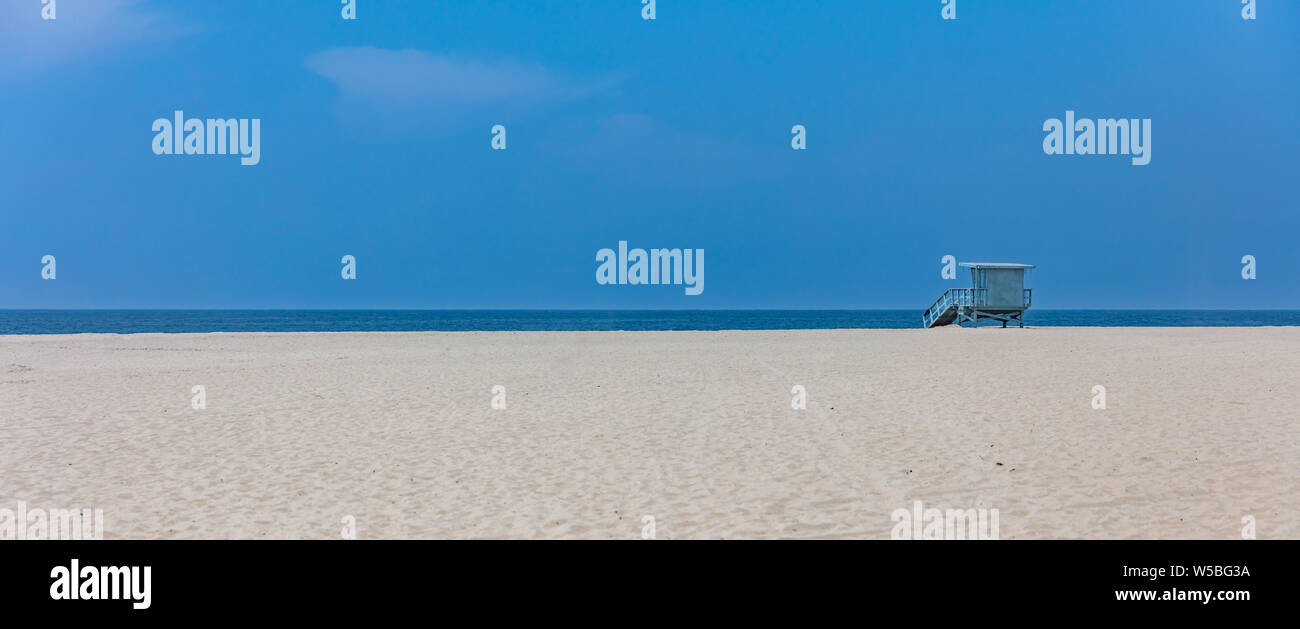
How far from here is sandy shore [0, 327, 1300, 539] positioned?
7.19 metres

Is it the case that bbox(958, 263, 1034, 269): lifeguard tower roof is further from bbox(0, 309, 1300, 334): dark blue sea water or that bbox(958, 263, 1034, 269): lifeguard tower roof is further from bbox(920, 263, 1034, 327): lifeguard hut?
bbox(0, 309, 1300, 334): dark blue sea water

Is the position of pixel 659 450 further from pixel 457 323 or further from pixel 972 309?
pixel 457 323

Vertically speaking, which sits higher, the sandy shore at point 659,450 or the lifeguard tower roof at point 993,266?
the lifeguard tower roof at point 993,266

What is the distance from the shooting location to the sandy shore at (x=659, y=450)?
7191 millimetres

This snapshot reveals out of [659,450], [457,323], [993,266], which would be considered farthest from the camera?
[457,323]

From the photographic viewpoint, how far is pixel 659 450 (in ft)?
32.9

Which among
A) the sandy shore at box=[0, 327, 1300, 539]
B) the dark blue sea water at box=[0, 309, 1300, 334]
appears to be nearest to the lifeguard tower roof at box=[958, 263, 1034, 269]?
the dark blue sea water at box=[0, 309, 1300, 334]

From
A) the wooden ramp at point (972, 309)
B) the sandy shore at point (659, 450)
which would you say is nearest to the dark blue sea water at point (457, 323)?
the wooden ramp at point (972, 309)

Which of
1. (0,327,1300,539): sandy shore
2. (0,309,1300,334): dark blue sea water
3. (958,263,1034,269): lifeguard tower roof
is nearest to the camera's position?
(0,327,1300,539): sandy shore

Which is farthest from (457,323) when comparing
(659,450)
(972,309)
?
(659,450)

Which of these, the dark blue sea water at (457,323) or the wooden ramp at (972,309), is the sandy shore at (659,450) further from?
the dark blue sea water at (457,323)

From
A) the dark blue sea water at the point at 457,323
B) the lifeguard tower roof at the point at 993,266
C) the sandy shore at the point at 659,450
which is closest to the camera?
the sandy shore at the point at 659,450

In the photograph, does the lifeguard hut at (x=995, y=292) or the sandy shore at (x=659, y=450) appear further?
the lifeguard hut at (x=995, y=292)
